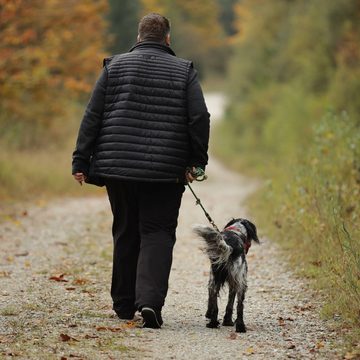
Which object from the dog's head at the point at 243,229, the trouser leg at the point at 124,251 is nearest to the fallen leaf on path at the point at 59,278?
the trouser leg at the point at 124,251

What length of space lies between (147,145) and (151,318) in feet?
4.36

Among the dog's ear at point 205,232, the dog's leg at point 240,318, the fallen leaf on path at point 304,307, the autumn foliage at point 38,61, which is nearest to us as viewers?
the dog's ear at point 205,232

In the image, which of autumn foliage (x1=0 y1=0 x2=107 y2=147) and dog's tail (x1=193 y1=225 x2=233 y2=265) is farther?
autumn foliage (x1=0 y1=0 x2=107 y2=147)

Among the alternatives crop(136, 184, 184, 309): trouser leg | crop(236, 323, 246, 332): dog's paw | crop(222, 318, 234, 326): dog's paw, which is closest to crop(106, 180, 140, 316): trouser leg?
crop(136, 184, 184, 309): trouser leg

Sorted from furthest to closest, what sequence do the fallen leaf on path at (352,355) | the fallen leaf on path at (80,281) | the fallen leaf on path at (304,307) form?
the fallen leaf on path at (80,281), the fallen leaf on path at (304,307), the fallen leaf on path at (352,355)

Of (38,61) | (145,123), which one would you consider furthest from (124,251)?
(38,61)

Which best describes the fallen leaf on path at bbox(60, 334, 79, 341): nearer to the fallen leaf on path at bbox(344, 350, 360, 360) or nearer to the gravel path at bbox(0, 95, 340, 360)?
the gravel path at bbox(0, 95, 340, 360)

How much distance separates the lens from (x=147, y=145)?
6.26m

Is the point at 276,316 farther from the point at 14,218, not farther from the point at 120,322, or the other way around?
the point at 14,218

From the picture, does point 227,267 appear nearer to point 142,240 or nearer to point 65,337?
point 142,240

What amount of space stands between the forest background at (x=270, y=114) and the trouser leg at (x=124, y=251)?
1.66m

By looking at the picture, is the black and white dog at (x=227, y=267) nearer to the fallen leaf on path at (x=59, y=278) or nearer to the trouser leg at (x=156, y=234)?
the trouser leg at (x=156, y=234)

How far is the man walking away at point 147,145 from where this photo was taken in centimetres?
627

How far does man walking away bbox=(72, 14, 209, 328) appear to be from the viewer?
627 centimetres
